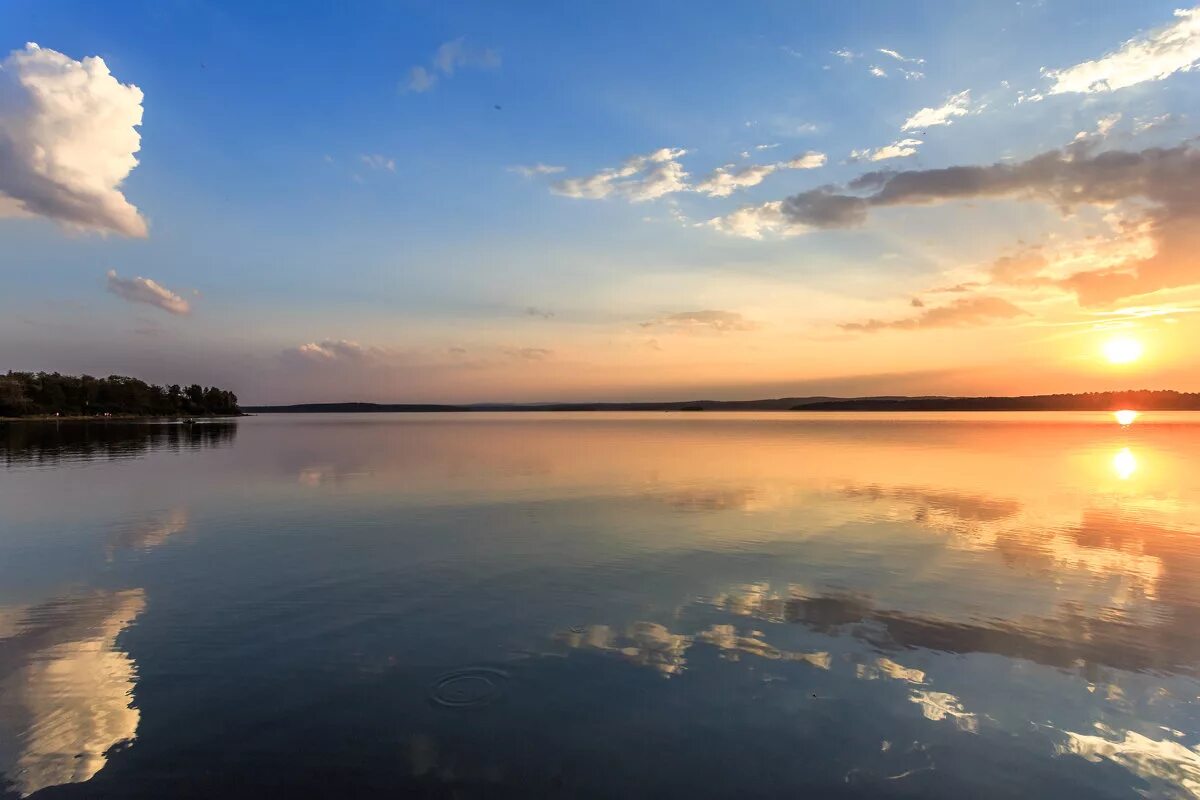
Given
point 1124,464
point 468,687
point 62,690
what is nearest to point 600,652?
point 468,687

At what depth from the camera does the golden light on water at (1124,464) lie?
41.2 meters

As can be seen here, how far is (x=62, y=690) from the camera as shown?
9.85 meters

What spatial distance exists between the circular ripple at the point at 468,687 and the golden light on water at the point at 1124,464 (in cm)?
4471

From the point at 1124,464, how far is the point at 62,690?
6276 centimetres

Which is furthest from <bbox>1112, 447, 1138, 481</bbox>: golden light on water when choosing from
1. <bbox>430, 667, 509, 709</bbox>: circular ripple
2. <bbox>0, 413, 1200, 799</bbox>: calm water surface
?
<bbox>430, 667, 509, 709</bbox>: circular ripple

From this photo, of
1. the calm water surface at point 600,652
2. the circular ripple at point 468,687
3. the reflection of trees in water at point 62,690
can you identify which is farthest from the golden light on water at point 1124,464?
the reflection of trees in water at point 62,690

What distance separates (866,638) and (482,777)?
8340mm

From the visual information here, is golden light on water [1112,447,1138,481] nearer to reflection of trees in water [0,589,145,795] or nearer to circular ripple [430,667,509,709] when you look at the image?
circular ripple [430,667,509,709]

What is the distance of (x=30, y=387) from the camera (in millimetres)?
185375

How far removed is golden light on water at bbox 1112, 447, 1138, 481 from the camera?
4119cm

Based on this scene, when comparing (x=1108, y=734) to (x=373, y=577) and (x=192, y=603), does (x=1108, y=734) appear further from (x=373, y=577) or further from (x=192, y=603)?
(x=192, y=603)

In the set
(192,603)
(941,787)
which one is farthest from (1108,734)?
(192,603)

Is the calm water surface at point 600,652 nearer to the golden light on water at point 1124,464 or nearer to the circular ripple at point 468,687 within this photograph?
the circular ripple at point 468,687

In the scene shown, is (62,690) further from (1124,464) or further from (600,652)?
(1124,464)
